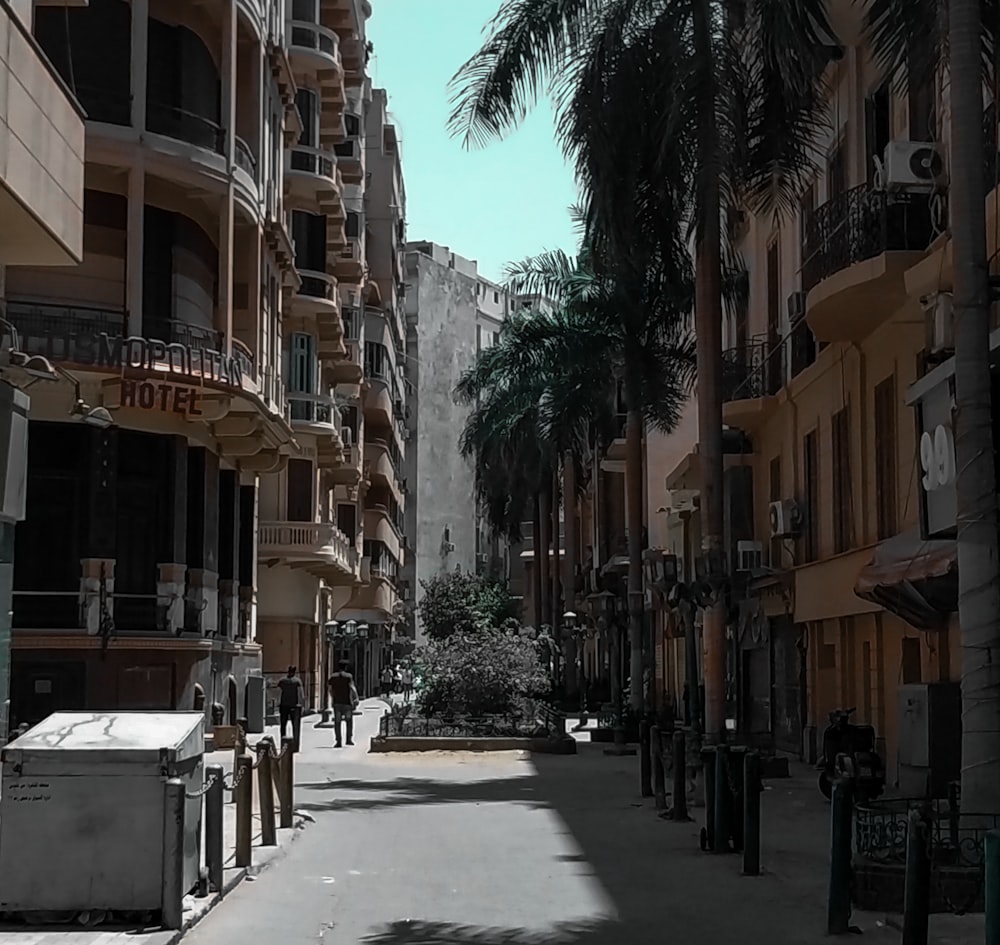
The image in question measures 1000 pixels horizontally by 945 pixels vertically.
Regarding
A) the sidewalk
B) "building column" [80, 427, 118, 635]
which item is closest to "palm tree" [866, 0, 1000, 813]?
the sidewalk

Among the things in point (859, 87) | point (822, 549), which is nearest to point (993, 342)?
point (859, 87)

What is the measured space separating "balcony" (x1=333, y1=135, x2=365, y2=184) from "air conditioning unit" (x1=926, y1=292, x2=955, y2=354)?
44.9 metres

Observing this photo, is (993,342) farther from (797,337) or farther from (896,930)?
(797,337)

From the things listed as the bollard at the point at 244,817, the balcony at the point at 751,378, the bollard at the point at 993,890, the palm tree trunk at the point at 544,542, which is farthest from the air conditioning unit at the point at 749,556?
the palm tree trunk at the point at 544,542

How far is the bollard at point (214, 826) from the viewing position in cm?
1175

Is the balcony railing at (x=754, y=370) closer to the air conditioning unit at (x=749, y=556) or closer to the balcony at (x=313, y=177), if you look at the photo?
the air conditioning unit at (x=749, y=556)

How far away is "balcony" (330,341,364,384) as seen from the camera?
53300 mm

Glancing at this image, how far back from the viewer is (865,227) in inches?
802

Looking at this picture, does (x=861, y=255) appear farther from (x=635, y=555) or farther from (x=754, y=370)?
(x=635, y=555)

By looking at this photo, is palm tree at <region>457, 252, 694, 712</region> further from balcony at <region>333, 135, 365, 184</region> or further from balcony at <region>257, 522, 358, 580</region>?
balcony at <region>333, 135, 365, 184</region>

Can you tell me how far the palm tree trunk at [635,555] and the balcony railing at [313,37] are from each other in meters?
15.1

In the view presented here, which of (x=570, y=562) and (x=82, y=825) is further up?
(x=570, y=562)

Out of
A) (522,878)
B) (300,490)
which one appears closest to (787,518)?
(522,878)

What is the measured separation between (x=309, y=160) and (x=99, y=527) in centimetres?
1959
